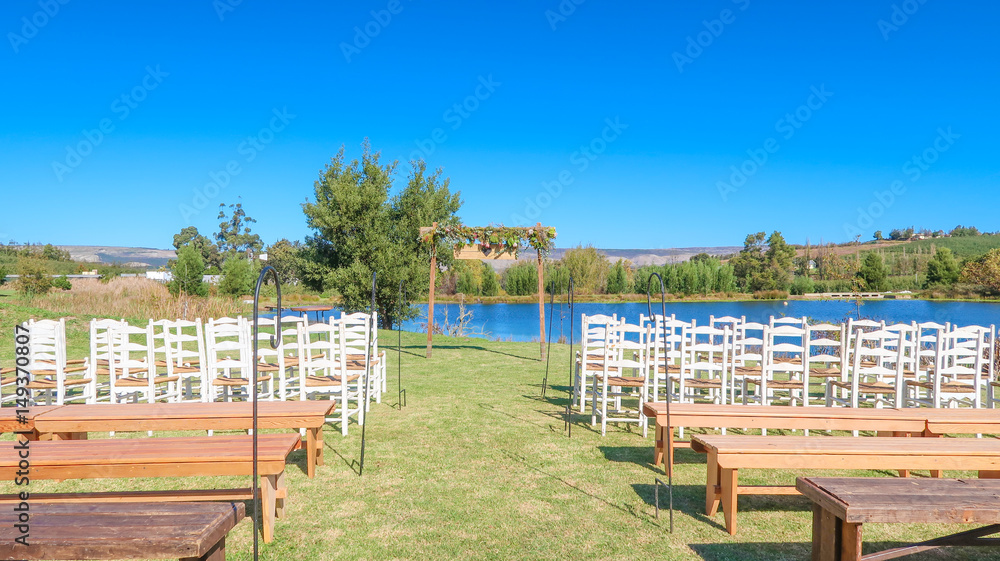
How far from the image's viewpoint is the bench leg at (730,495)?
3783 mm

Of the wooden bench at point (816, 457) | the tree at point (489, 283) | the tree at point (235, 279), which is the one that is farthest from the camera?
the tree at point (489, 283)

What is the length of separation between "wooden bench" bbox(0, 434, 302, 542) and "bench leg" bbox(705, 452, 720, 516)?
2.90 meters

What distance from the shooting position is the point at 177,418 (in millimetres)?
4641

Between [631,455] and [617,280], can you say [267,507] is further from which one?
[617,280]

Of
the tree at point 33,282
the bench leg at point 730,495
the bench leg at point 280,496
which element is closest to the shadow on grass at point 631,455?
the bench leg at point 730,495

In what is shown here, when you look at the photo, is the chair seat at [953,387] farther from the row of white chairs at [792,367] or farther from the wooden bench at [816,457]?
the wooden bench at [816,457]

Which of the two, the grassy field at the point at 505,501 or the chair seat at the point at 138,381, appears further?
the chair seat at the point at 138,381

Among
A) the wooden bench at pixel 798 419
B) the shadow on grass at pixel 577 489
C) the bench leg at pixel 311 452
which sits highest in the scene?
the wooden bench at pixel 798 419

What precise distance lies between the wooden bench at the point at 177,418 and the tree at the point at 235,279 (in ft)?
92.1

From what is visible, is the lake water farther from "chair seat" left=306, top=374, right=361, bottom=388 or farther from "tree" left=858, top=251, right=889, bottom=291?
"chair seat" left=306, top=374, right=361, bottom=388

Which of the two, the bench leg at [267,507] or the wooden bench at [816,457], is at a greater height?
the wooden bench at [816,457]

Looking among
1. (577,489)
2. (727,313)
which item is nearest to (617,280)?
(727,313)

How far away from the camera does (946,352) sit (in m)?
6.45

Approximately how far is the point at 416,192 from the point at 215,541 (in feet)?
67.9
